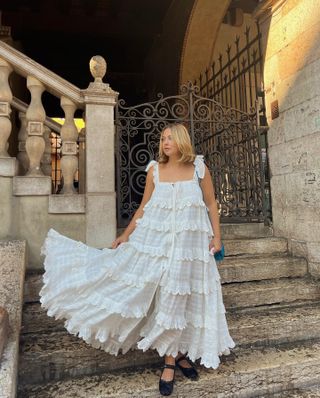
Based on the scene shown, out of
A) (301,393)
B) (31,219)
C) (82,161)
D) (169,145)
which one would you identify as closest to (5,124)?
(31,219)

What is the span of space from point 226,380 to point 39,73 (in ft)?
10.5

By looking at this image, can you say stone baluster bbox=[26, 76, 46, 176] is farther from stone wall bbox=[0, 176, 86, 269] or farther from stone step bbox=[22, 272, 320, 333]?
stone step bbox=[22, 272, 320, 333]

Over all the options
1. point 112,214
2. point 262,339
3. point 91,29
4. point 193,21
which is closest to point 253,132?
point 112,214

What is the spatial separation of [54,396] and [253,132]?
158 inches

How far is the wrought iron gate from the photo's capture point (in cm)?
441

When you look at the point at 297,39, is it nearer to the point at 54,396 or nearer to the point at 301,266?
the point at 301,266

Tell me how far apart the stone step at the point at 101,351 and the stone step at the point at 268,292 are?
0.16 metres

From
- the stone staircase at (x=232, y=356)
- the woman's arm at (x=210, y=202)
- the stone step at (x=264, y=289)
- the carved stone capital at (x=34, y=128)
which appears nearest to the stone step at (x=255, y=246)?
the stone step at (x=264, y=289)

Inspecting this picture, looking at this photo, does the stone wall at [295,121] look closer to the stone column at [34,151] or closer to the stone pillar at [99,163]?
the stone pillar at [99,163]

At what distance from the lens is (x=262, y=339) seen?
2.91 metres

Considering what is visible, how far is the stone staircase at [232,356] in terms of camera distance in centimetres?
232

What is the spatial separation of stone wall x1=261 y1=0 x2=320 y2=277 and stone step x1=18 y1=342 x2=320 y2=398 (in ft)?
4.71

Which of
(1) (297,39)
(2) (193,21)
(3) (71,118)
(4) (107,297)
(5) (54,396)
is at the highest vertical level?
(2) (193,21)

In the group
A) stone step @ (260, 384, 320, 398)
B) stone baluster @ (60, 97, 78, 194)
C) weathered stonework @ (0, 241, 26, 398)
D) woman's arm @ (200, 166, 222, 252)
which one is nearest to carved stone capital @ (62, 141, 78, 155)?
stone baluster @ (60, 97, 78, 194)
